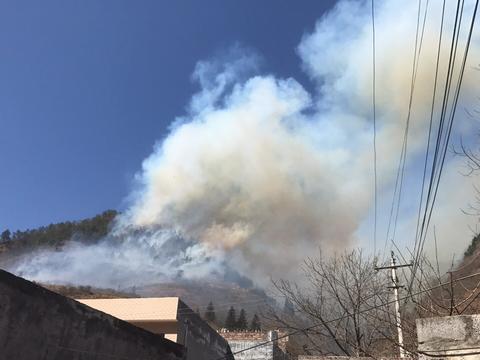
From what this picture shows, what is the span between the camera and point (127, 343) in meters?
10.5

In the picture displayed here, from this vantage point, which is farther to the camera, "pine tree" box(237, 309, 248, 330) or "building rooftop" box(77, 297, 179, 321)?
"pine tree" box(237, 309, 248, 330)

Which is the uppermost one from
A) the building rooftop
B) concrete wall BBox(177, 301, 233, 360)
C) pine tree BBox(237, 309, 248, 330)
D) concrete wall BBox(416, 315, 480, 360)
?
pine tree BBox(237, 309, 248, 330)

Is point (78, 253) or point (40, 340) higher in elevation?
point (78, 253)

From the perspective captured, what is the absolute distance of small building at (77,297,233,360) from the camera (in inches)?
707

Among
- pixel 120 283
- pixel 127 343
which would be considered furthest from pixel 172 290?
pixel 127 343

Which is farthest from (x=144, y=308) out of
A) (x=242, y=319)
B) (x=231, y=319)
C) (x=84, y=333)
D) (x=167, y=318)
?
(x=231, y=319)

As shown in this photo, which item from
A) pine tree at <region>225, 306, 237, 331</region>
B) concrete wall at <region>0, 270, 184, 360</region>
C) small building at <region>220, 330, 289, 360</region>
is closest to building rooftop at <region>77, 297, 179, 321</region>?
small building at <region>220, 330, 289, 360</region>

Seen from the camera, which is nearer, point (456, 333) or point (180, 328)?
point (456, 333)

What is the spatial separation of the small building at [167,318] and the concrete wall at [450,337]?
41.2 feet

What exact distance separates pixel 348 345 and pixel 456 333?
11.8m

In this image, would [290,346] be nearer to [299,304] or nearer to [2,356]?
[299,304]

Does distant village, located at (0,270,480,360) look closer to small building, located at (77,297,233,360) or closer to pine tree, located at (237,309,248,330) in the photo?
small building, located at (77,297,233,360)

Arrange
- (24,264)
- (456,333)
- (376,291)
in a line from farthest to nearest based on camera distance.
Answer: (24,264), (376,291), (456,333)

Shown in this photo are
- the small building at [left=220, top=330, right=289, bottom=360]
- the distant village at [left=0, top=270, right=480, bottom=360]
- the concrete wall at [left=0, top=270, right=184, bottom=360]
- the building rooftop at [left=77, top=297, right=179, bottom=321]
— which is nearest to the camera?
the distant village at [left=0, top=270, right=480, bottom=360]
